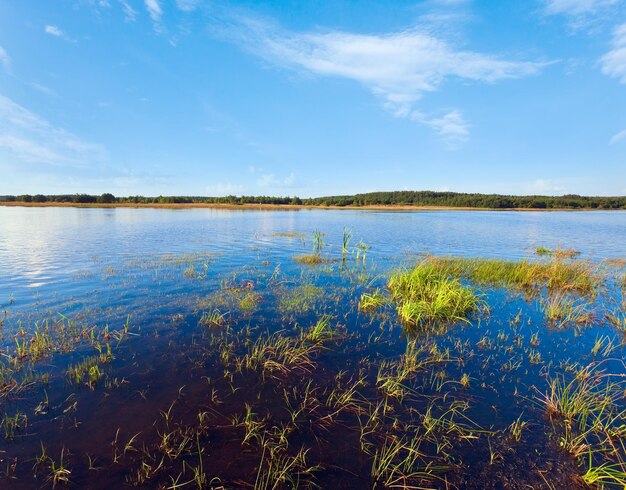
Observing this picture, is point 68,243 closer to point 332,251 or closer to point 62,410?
point 332,251

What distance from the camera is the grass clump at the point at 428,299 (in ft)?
35.7

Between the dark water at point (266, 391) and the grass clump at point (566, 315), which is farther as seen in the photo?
the grass clump at point (566, 315)

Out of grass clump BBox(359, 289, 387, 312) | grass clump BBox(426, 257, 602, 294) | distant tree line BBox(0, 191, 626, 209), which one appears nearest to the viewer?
grass clump BBox(359, 289, 387, 312)

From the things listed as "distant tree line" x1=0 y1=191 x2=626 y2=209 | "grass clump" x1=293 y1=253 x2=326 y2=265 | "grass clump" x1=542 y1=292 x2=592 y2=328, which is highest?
"distant tree line" x1=0 y1=191 x2=626 y2=209

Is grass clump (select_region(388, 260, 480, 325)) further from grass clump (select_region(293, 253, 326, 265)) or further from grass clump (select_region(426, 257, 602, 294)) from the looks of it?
grass clump (select_region(293, 253, 326, 265))

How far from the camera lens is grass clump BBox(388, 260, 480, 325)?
35.7 feet

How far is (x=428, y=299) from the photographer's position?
1279 cm

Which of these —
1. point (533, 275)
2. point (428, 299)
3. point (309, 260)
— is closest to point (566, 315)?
point (428, 299)

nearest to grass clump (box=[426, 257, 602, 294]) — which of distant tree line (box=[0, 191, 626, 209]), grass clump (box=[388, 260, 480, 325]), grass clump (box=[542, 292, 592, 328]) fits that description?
grass clump (box=[388, 260, 480, 325])

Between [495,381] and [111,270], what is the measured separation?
19512 millimetres

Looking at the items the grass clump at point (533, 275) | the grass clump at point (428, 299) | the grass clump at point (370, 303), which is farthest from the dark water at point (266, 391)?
the grass clump at point (533, 275)

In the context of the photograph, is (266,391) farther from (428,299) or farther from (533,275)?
(533,275)

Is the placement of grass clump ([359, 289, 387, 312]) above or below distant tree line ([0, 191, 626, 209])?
below

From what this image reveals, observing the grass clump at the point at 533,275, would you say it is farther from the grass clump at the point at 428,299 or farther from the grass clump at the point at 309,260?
the grass clump at the point at 309,260
